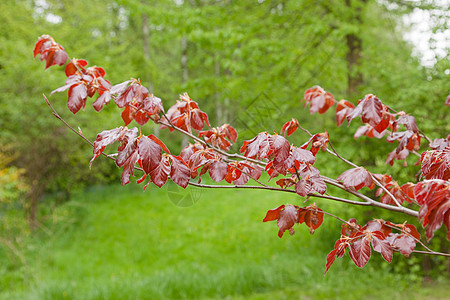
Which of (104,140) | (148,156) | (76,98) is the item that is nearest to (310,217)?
(148,156)

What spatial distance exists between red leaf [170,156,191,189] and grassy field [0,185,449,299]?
43 centimetres

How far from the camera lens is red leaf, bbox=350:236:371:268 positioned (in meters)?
1.19

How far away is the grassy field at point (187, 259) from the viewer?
383cm

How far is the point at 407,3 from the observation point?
4672mm

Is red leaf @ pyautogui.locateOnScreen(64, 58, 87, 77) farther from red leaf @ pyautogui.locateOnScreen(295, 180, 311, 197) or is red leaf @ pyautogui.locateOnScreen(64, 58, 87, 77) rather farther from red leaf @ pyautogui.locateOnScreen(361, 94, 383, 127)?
red leaf @ pyautogui.locateOnScreen(361, 94, 383, 127)

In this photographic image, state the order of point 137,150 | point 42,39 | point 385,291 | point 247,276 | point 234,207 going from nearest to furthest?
point 137,150 < point 42,39 < point 385,291 < point 247,276 < point 234,207

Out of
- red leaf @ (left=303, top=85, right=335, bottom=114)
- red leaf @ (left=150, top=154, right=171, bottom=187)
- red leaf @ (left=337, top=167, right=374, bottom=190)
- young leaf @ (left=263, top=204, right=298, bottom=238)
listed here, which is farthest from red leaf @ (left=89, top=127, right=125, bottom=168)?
red leaf @ (left=303, top=85, right=335, bottom=114)

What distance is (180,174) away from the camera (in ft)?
3.82

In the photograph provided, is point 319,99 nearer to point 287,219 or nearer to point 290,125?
point 290,125

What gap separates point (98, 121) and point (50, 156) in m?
1.04

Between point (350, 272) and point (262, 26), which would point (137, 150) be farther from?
point (262, 26)

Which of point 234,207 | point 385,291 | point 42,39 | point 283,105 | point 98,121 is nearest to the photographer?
point 42,39

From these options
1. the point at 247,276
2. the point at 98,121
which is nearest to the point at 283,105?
the point at 247,276

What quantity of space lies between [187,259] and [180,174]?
4441mm
